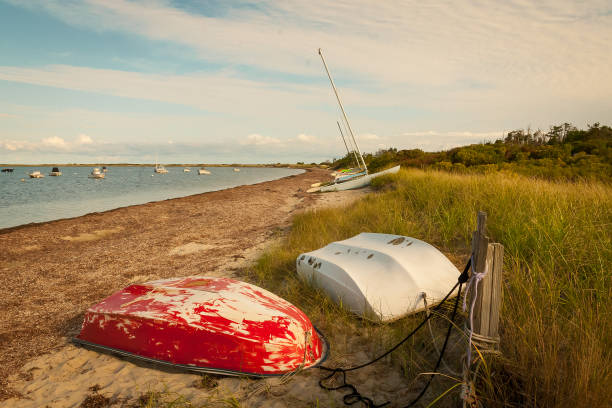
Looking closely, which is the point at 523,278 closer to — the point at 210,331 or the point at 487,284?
the point at 487,284

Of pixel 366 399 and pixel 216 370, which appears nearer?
pixel 366 399

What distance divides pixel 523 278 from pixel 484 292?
1.53 metres

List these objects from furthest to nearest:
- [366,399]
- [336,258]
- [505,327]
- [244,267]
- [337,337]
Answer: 1. [244,267]
2. [336,258]
3. [337,337]
4. [505,327]
5. [366,399]

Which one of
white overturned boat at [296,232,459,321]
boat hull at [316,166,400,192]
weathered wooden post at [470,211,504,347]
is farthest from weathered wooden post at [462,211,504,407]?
boat hull at [316,166,400,192]

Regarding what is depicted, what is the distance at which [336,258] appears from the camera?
4.18 meters

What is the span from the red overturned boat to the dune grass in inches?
22.9

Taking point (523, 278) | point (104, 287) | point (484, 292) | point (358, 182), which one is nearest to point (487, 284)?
point (484, 292)

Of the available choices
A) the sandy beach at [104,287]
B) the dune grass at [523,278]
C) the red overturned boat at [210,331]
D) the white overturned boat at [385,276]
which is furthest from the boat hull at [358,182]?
the red overturned boat at [210,331]

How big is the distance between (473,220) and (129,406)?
5462 mm

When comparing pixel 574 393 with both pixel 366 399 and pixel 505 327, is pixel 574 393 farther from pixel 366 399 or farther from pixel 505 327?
pixel 366 399

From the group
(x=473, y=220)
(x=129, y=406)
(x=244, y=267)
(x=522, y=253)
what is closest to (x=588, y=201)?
(x=473, y=220)

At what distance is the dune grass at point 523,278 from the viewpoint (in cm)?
206

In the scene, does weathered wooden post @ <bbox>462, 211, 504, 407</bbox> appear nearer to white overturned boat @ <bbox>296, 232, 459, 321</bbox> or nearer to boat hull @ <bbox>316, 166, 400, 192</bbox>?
white overturned boat @ <bbox>296, 232, 459, 321</bbox>

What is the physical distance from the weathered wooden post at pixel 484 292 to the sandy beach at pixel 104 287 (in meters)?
0.93
